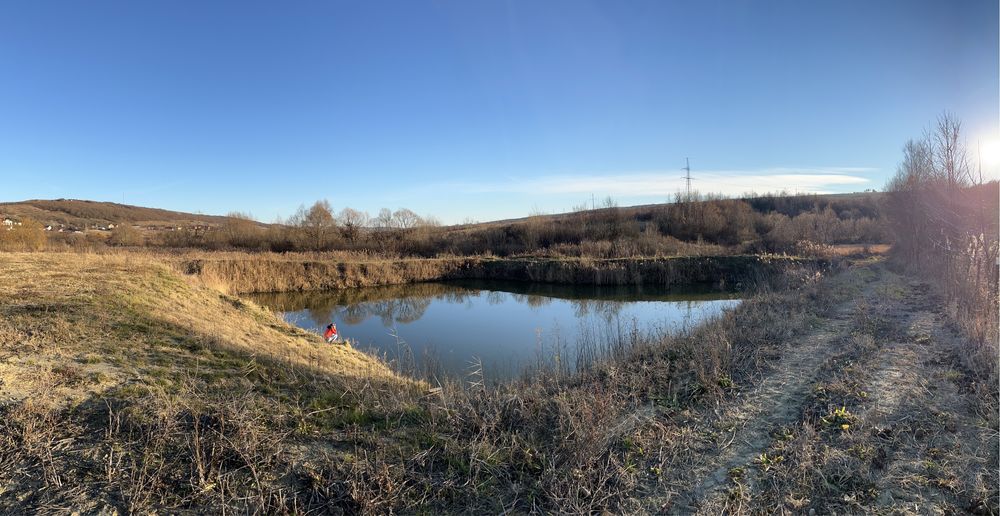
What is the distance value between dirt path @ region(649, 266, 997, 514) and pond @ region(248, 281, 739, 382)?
3194mm

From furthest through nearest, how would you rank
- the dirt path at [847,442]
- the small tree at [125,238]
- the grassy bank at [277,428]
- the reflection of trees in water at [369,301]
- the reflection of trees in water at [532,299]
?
1. the small tree at [125,238]
2. the reflection of trees in water at [532,299]
3. the reflection of trees in water at [369,301]
4. the dirt path at [847,442]
5. the grassy bank at [277,428]

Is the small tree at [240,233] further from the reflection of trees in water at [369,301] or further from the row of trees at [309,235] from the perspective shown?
the reflection of trees in water at [369,301]

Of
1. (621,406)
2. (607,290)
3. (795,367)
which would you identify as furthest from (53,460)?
(607,290)

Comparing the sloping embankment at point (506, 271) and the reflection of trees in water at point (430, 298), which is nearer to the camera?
the reflection of trees in water at point (430, 298)

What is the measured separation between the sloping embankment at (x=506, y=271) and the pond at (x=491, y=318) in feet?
2.48

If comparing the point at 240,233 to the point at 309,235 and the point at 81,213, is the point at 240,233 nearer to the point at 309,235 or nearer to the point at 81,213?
the point at 309,235

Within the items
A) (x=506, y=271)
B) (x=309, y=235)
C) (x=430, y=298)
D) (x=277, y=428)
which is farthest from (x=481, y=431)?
(x=309, y=235)

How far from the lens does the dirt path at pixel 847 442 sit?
3.44 m

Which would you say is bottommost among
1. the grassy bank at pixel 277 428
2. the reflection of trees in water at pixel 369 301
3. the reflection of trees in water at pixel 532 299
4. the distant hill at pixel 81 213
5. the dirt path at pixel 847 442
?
the reflection of trees in water at pixel 532 299

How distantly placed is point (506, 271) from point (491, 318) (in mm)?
10775

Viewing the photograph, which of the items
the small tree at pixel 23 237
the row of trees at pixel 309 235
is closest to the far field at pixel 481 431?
the small tree at pixel 23 237

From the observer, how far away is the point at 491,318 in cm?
1728

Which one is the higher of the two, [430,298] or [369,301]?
[369,301]

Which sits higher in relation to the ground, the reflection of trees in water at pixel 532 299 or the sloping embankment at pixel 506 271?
the sloping embankment at pixel 506 271
